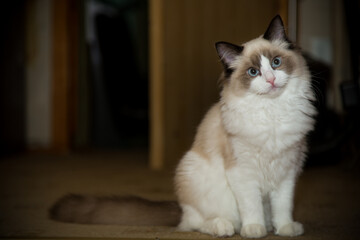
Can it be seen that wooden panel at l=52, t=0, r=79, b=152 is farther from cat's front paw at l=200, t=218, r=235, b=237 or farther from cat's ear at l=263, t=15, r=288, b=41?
cat's ear at l=263, t=15, r=288, b=41

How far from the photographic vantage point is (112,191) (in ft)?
8.14

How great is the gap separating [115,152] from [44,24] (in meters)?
1.58

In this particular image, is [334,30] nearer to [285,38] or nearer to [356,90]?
[356,90]

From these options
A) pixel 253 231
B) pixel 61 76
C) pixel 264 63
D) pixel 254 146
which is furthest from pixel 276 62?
Result: pixel 61 76

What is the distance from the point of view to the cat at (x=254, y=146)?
57.2 inches

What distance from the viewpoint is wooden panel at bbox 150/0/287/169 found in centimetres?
335

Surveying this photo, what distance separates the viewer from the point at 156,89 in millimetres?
3414

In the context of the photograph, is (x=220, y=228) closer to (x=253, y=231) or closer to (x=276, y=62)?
(x=253, y=231)

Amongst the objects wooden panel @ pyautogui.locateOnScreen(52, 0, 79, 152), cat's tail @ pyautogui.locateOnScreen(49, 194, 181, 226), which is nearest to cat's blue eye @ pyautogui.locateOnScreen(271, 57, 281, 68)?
cat's tail @ pyautogui.locateOnScreen(49, 194, 181, 226)

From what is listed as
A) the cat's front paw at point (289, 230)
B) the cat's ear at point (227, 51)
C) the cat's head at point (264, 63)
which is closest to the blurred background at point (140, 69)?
the cat's head at point (264, 63)

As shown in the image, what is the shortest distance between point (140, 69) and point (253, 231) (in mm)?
5152

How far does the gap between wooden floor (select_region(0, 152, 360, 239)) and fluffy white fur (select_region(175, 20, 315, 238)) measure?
8 cm

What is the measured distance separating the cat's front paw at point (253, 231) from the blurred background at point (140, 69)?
1.92ft

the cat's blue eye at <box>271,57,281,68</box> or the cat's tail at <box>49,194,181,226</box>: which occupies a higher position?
the cat's blue eye at <box>271,57,281,68</box>
